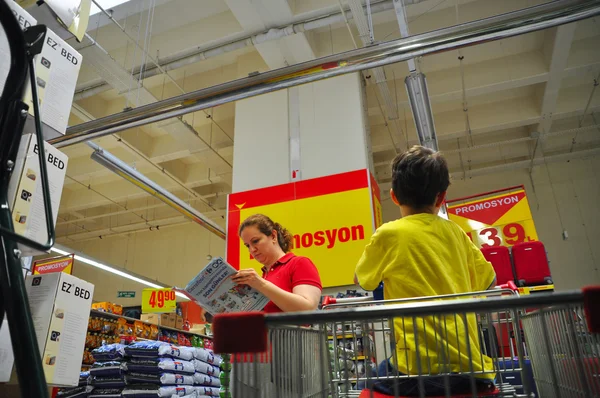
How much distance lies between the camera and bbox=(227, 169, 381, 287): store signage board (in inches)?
240

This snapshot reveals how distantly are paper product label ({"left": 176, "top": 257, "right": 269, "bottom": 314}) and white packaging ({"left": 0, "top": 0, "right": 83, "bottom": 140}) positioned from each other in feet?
3.30

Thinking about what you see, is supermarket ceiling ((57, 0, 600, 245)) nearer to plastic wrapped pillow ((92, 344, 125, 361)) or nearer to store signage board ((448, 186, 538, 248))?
store signage board ((448, 186, 538, 248))

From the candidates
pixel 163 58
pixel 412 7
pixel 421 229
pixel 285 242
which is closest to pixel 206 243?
pixel 163 58

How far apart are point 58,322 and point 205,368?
2.80 m

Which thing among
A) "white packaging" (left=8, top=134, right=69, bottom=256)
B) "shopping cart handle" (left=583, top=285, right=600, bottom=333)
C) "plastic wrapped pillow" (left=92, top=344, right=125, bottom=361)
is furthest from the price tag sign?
"shopping cart handle" (left=583, top=285, right=600, bottom=333)

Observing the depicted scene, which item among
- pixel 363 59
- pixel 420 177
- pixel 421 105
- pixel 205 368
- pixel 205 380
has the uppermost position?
pixel 421 105

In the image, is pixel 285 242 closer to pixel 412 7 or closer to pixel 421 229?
pixel 421 229

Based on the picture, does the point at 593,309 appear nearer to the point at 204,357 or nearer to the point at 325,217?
the point at 204,357

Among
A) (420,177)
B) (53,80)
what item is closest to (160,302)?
(53,80)

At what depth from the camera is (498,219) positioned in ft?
23.1

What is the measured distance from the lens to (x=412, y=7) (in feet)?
25.1

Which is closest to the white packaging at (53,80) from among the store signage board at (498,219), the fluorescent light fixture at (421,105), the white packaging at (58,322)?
the white packaging at (58,322)

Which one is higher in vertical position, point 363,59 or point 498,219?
point 363,59

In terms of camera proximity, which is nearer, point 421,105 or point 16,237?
point 16,237
